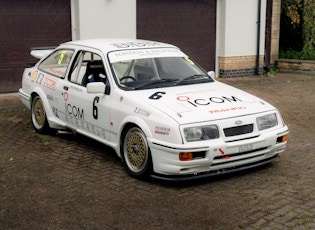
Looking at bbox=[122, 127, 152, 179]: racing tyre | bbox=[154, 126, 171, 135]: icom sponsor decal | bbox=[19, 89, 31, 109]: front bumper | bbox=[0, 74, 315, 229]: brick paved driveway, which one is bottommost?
bbox=[0, 74, 315, 229]: brick paved driveway

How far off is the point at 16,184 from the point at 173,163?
74.9 inches

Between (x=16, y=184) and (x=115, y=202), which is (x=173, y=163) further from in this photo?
(x=16, y=184)

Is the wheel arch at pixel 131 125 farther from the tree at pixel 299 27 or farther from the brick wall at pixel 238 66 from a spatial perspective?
the tree at pixel 299 27

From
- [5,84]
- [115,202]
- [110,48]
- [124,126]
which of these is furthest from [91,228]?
[5,84]

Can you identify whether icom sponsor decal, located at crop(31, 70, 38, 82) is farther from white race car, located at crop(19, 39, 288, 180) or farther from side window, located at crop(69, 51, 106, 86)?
side window, located at crop(69, 51, 106, 86)

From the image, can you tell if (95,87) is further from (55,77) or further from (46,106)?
(46,106)

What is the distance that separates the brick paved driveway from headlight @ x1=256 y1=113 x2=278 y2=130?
1.97ft

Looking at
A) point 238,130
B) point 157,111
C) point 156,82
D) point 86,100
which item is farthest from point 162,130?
point 86,100

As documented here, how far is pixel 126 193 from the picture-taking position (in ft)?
19.8

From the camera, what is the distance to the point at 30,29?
504 inches

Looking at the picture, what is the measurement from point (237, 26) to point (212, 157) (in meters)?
10.6

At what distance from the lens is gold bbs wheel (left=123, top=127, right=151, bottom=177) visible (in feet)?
20.7

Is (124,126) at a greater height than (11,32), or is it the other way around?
(11,32)

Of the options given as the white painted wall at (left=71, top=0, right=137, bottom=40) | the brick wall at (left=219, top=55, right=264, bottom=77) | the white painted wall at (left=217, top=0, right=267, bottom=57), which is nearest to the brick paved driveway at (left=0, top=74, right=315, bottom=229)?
the white painted wall at (left=71, top=0, right=137, bottom=40)
